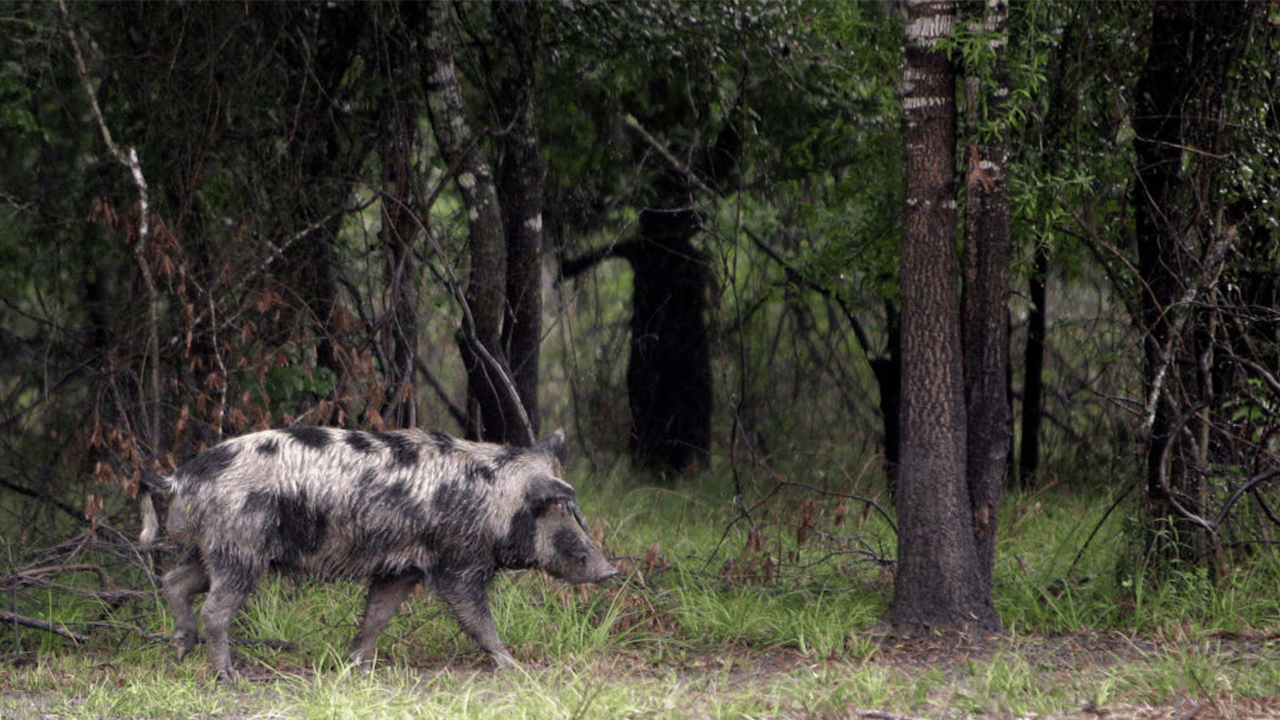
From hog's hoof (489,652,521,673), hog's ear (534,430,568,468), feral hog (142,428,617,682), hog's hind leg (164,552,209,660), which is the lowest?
hog's hoof (489,652,521,673)

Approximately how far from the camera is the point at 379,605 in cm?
671

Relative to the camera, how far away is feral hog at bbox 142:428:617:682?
6.27 meters

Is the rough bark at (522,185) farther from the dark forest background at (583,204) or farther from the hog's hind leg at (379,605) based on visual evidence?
the hog's hind leg at (379,605)

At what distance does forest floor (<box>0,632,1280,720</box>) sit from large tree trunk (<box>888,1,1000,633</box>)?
323mm

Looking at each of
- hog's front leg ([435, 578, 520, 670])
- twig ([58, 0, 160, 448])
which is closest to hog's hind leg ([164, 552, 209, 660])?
hog's front leg ([435, 578, 520, 670])

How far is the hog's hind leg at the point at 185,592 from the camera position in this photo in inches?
257

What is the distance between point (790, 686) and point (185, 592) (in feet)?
9.67

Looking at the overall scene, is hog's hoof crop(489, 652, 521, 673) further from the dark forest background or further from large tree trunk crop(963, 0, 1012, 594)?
large tree trunk crop(963, 0, 1012, 594)

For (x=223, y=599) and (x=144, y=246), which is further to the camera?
(x=144, y=246)

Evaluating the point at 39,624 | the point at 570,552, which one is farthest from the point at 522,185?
the point at 39,624

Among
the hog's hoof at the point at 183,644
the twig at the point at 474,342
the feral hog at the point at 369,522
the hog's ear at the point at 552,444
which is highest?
the twig at the point at 474,342

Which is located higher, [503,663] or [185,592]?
[185,592]

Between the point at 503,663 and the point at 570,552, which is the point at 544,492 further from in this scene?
the point at 503,663

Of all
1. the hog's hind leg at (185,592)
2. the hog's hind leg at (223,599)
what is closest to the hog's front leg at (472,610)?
the hog's hind leg at (223,599)
